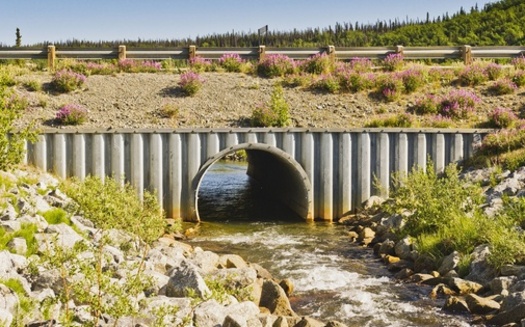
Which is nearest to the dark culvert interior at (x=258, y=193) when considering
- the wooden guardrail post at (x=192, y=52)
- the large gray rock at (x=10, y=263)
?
the wooden guardrail post at (x=192, y=52)

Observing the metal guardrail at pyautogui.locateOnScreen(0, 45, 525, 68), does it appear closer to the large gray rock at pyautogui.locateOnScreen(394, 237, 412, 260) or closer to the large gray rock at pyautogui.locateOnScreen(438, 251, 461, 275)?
the large gray rock at pyautogui.locateOnScreen(394, 237, 412, 260)

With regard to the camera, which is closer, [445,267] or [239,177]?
[445,267]

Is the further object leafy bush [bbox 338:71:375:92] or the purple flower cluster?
the purple flower cluster

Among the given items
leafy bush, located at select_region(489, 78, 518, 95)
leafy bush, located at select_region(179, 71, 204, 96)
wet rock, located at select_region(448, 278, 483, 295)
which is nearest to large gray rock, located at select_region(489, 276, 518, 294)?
wet rock, located at select_region(448, 278, 483, 295)

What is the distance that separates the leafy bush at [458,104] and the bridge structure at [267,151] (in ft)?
7.45

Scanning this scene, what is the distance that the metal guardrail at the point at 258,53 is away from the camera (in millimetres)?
24906

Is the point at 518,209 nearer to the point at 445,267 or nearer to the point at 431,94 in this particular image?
the point at 445,267

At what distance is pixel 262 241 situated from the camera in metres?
16.3

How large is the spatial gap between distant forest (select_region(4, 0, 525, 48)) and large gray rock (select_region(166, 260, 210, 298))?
4107 cm

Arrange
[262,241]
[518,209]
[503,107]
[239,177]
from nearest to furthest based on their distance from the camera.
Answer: [518,209]
[262,241]
[503,107]
[239,177]

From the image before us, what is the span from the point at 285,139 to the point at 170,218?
421cm

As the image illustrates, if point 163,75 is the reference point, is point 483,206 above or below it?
below

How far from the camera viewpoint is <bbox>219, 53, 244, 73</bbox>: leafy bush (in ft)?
83.6

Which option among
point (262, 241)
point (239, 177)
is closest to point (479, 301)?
point (262, 241)
